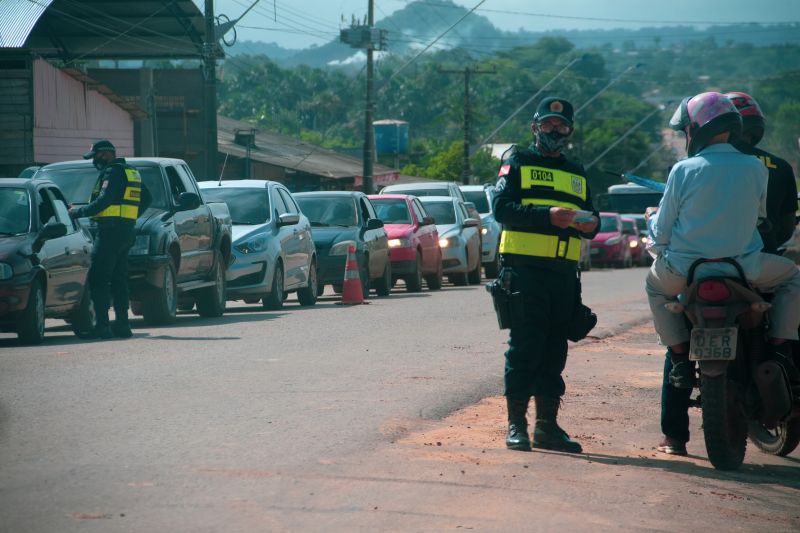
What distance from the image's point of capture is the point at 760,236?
7348 millimetres

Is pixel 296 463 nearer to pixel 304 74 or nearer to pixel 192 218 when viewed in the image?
pixel 192 218

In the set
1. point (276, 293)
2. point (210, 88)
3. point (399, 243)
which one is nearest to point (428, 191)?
point (210, 88)

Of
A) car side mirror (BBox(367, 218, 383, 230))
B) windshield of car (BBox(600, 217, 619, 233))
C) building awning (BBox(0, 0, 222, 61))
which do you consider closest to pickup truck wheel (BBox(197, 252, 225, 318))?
car side mirror (BBox(367, 218, 383, 230))

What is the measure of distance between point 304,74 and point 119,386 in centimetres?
12908

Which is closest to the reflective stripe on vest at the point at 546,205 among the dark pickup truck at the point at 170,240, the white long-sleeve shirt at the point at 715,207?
the white long-sleeve shirt at the point at 715,207

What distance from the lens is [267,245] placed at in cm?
1828

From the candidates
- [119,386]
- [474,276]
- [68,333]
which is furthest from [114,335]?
[474,276]

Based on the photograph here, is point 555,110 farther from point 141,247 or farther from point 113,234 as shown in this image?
point 141,247

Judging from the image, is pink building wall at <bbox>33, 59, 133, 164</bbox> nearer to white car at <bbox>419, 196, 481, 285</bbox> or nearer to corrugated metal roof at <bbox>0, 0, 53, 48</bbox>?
corrugated metal roof at <bbox>0, 0, 53, 48</bbox>

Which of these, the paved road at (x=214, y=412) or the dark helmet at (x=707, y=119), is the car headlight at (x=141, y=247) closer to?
the paved road at (x=214, y=412)

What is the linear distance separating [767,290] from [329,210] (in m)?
15.7

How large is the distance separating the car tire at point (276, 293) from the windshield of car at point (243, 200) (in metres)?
1.03

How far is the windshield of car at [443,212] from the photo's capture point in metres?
28.0

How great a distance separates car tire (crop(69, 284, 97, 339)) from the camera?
14383mm
